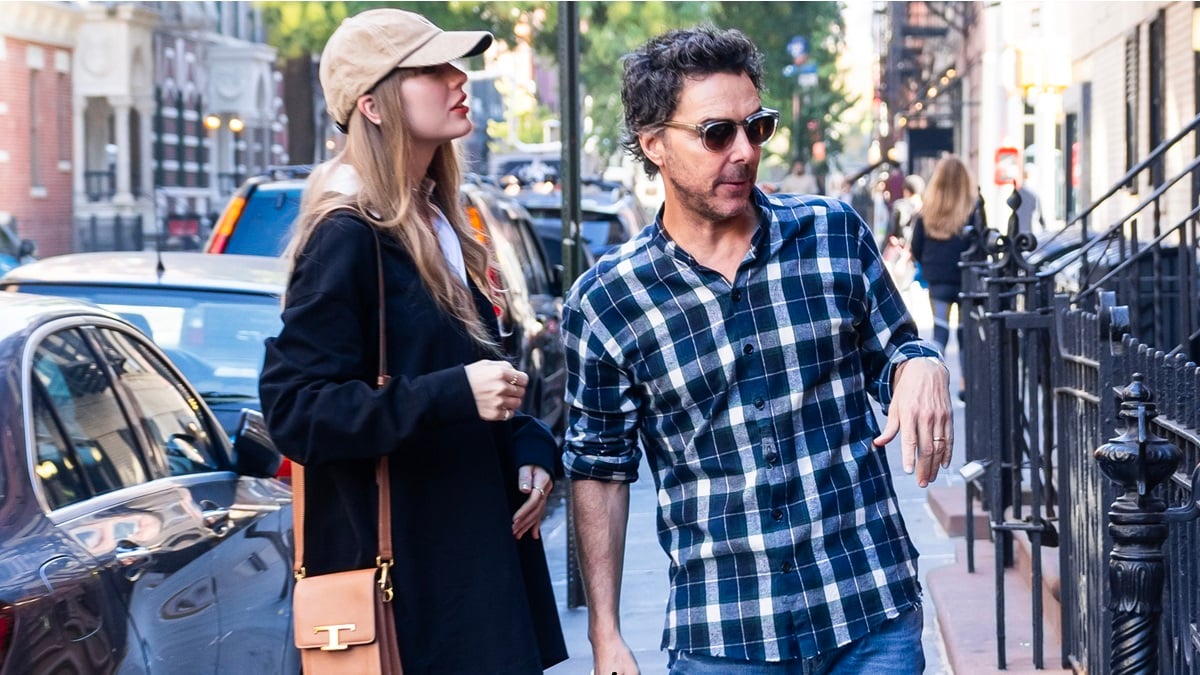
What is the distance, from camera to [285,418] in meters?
3.03

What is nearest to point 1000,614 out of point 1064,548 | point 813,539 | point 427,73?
point 1064,548

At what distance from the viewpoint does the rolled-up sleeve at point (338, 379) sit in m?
3.00

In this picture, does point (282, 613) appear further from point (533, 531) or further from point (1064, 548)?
point (1064, 548)

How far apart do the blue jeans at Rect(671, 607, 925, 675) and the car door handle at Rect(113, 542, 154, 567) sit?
1230 millimetres

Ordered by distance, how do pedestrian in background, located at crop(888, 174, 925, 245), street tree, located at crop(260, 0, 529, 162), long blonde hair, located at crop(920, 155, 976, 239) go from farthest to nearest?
street tree, located at crop(260, 0, 529, 162), pedestrian in background, located at crop(888, 174, 925, 245), long blonde hair, located at crop(920, 155, 976, 239)

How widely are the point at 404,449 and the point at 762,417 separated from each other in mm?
627

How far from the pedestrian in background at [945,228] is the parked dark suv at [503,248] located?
314 centimetres

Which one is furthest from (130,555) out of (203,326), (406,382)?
(203,326)

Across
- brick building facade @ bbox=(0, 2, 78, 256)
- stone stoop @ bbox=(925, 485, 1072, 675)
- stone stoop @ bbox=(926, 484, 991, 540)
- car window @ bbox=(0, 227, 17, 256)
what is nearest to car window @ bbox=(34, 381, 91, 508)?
stone stoop @ bbox=(925, 485, 1072, 675)

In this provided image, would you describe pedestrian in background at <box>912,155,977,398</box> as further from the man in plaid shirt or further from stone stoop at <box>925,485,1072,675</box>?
the man in plaid shirt

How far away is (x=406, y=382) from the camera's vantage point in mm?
3037

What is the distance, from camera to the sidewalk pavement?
6828mm

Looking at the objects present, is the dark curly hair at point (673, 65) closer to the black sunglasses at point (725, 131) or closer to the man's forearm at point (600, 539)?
the black sunglasses at point (725, 131)

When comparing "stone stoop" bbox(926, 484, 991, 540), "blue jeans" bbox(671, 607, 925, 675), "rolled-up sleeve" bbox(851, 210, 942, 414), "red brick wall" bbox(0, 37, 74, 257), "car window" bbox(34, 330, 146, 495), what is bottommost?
"stone stoop" bbox(926, 484, 991, 540)
